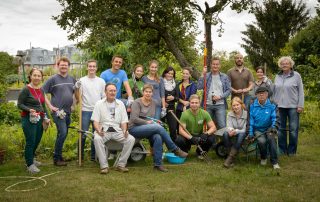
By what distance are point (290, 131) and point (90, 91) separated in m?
3.21

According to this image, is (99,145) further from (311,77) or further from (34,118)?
(311,77)

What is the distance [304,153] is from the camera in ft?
20.9

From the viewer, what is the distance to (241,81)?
630 centimetres

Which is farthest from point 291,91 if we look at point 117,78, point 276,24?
point 276,24

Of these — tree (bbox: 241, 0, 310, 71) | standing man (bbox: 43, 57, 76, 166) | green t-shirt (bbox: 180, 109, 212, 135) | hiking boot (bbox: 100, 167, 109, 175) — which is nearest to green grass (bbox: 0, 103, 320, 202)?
hiking boot (bbox: 100, 167, 109, 175)

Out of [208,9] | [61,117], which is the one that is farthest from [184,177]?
[208,9]

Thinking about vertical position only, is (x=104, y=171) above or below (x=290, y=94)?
below

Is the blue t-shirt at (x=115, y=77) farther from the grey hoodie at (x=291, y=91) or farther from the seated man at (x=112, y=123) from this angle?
the grey hoodie at (x=291, y=91)

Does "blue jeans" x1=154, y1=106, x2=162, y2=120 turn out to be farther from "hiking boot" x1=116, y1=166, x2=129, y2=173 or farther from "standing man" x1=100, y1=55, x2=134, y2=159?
"hiking boot" x1=116, y1=166, x2=129, y2=173

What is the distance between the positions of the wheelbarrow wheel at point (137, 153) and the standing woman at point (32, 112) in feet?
4.38

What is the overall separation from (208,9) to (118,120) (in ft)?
20.2

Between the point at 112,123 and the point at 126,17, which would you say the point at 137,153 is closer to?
the point at 112,123

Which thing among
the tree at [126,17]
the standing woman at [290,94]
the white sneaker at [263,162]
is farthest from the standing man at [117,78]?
the tree at [126,17]

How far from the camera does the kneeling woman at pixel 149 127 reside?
522 cm
